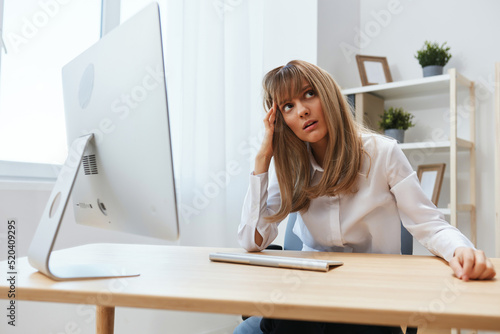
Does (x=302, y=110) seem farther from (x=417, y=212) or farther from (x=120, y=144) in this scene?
(x=120, y=144)

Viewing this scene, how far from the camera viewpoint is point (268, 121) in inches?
52.7

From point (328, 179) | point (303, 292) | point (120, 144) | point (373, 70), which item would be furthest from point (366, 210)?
point (373, 70)

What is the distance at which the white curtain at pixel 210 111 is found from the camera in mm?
2203

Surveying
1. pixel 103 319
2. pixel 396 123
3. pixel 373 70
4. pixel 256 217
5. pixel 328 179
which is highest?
pixel 373 70

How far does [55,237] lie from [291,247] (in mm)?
800

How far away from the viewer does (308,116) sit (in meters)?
1.27

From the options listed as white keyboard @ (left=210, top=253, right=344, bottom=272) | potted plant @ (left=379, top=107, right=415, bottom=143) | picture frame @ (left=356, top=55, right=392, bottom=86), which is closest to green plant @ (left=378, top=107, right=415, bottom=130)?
potted plant @ (left=379, top=107, right=415, bottom=143)

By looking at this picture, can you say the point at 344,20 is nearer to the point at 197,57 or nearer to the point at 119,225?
the point at 197,57

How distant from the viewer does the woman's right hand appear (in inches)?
51.5

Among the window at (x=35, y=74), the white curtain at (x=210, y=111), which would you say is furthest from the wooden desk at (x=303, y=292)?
the white curtain at (x=210, y=111)

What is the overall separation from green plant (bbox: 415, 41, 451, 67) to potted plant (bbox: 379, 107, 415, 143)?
0.29 meters

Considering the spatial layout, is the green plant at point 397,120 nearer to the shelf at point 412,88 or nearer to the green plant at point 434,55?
the shelf at point 412,88

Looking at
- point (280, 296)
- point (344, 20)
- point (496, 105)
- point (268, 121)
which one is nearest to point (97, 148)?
point (280, 296)

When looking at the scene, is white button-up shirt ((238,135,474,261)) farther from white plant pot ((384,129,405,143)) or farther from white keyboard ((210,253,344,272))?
white plant pot ((384,129,405,143))
